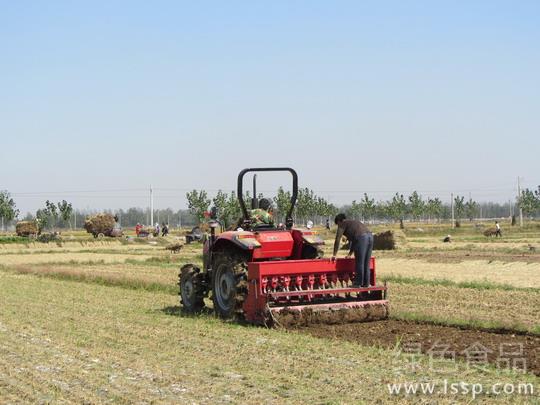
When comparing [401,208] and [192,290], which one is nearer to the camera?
[192,290]

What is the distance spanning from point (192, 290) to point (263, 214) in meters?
2.09

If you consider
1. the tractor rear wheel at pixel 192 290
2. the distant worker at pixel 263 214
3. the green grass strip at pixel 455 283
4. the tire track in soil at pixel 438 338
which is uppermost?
the distant worker at pixel 263 214

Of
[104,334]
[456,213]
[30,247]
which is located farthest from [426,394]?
[456,213]

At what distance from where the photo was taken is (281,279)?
12.8 meters

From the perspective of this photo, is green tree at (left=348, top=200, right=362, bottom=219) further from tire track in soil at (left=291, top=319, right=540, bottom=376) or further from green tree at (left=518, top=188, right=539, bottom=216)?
tire track in soil at (left=291, top=319, right=540, bottom=376)

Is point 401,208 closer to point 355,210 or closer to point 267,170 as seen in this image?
point 355,210

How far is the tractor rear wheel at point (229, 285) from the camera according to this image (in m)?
12.8

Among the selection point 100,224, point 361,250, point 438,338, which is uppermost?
A: point 100,224

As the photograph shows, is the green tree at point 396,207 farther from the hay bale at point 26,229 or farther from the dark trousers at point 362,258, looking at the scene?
the dark trousers at point 362,258

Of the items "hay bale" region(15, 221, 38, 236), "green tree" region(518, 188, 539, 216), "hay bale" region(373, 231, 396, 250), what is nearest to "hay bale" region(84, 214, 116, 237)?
"hay bale" region(15, 221, 38, 236)

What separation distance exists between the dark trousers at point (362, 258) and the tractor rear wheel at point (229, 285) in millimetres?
1891

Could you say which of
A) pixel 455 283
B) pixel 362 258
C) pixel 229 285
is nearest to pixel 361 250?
pixel 362 258

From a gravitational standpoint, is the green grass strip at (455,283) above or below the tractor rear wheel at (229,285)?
below

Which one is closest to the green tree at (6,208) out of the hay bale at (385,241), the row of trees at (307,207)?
the row of trees at (307,207)
